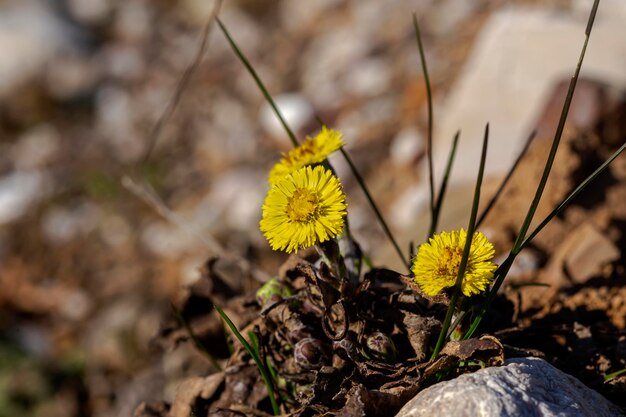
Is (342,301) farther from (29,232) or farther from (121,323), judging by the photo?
(29,232)

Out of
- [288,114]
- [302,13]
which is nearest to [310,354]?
[288,114]

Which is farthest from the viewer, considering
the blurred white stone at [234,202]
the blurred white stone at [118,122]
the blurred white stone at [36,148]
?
the blurred white stone at [36,148]

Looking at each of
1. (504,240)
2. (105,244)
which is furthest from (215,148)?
(504,240)

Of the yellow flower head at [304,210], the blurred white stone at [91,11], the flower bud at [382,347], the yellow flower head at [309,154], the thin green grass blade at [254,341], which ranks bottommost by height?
the flower bud at [382,347]

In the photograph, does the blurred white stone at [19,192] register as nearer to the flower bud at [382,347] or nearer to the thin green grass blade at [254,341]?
the thin green grass blade at [254,341]

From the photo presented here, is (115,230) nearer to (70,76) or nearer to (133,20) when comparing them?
(70,76)

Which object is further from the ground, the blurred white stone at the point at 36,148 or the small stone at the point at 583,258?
the blurred white stone at the point at 36,148

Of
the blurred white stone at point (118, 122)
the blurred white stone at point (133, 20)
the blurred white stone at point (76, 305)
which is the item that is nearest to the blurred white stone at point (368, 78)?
the blurred white stone at point (118, 122)
